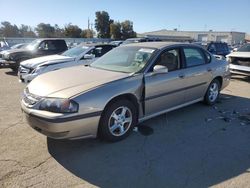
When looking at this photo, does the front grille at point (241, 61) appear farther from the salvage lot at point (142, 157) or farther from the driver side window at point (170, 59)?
the driver side window at point (170, 59)

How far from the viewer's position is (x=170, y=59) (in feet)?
16.3

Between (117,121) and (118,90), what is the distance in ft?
1.75

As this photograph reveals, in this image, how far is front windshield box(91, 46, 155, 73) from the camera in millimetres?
4535

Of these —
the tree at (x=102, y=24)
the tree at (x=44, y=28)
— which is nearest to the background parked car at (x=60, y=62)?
the tree at (x=102, y=24)

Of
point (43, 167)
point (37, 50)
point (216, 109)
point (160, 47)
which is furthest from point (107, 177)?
point (37, 50)

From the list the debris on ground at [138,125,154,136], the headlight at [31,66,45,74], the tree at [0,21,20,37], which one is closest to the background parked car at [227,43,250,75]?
the debris on ground at [138,125,154,136]

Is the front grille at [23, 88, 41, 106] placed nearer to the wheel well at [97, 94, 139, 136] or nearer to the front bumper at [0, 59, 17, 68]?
the wheel well at [97, 94, 139, 136]

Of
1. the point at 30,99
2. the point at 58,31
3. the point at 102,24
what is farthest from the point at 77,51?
the point at 58,31

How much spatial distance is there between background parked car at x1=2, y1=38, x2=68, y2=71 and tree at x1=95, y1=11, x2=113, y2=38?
51606 mm

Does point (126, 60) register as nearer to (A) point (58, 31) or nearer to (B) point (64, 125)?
(B) point (64, 125)

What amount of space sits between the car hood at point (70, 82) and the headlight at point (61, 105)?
9cm

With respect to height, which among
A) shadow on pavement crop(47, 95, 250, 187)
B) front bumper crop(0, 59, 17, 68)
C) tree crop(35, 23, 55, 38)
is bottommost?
shadow on pavement crop(47, 95, 250, 187)

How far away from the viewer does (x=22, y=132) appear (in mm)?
4438

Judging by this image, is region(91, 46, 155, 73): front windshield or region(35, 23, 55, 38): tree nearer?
region(91, 46, 155, 73): front windshield
